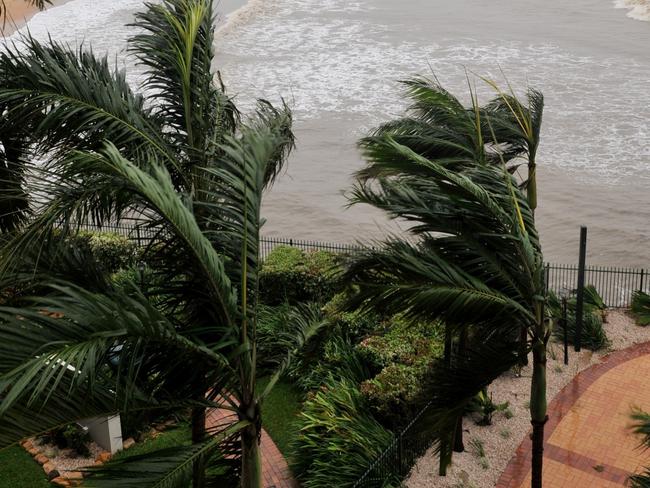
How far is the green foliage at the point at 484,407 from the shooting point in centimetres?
1328

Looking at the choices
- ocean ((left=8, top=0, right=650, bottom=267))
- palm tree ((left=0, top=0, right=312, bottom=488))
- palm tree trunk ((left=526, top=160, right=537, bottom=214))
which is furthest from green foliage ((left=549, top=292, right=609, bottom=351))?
palm tree ((left=0, top=0, right=312, bottom=488))

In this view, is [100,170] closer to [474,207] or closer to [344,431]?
[474,207]

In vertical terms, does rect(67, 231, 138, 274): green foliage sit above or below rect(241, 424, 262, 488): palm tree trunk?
below

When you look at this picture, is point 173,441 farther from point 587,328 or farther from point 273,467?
point 587,328

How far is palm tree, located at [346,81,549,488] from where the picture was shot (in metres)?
7.86

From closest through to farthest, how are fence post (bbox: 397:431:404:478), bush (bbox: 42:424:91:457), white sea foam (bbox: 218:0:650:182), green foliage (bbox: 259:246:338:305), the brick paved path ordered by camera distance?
fence post (bbox: 397:431:404:478) < the brick paved path < bush (bbox: 42:424:91:457) < green foliage (bbox: 259:246:338:305) < white sea foam (bbox: 218:0:650:182)

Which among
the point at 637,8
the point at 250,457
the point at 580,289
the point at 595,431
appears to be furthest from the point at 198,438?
the point at 637,8

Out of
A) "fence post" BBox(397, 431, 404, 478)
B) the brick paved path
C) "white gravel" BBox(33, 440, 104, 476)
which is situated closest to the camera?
"fence post" BBox(397, 431, 404, 478)

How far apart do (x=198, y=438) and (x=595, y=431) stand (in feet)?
24.1

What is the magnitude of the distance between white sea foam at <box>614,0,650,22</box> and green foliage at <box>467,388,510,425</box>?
41630mm

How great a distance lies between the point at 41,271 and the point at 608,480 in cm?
855

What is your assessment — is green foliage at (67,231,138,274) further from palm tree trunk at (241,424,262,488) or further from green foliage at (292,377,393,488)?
palm tree trunk at (241,424,262,488)

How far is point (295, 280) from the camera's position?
17.1 meters

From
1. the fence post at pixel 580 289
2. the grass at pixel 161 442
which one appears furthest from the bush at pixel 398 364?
the grass at pixel 161 442
